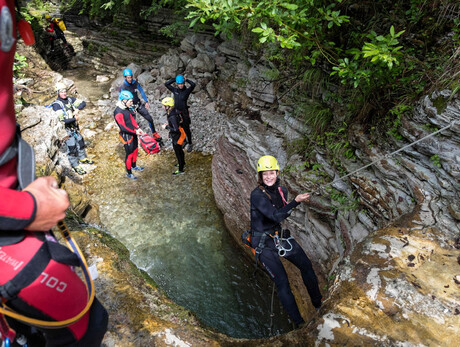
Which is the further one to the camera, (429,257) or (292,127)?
(292,127)

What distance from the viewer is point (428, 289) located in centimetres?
333

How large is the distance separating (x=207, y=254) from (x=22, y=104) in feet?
24.7

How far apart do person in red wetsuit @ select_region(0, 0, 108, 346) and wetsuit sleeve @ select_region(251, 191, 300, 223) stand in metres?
3.10

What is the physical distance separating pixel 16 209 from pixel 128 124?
26.6ft

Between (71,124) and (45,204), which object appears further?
(71,124)

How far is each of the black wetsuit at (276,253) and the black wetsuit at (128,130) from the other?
590cm

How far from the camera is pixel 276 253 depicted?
496cm

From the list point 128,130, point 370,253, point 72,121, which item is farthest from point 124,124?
point 370,253

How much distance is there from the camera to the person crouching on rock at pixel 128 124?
9117 millimetres

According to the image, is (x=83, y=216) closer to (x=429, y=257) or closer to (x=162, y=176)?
(x=162, y=176)

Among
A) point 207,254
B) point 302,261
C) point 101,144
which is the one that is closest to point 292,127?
point 302,261

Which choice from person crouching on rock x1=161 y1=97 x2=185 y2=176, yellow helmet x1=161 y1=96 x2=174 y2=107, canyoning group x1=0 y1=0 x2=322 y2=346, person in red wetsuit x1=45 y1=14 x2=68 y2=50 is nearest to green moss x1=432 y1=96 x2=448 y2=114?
canyoning group x1=0 y1=0 x2=322 y2=346

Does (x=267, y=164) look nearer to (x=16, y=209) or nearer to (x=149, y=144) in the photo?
(x=16, y=209)

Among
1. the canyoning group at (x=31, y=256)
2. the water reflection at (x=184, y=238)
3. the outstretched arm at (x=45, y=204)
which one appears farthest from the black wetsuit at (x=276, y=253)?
the outstretched arm at (x=45, y=204)
